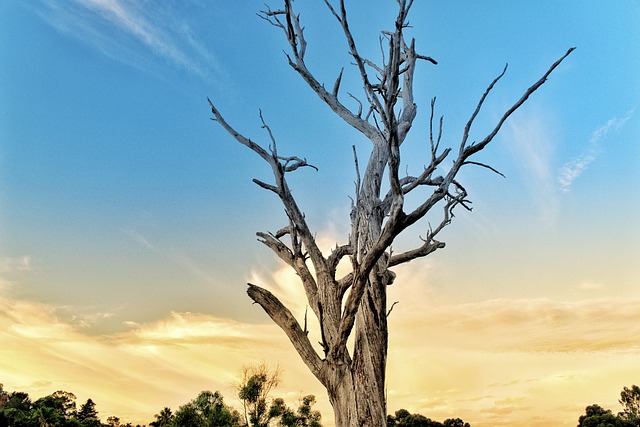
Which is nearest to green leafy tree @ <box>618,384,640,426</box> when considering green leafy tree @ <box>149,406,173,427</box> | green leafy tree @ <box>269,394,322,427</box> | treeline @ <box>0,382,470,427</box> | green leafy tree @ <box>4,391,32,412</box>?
treeline @ <box>0,382,470,427</box>

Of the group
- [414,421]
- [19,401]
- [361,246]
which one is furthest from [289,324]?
[19,401]

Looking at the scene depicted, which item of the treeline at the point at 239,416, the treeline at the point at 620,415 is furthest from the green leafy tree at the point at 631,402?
the treeline at the point at 239,416

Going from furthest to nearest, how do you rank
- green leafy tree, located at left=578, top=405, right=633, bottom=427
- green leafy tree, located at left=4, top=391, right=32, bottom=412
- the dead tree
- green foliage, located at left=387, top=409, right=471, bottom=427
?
1. green leafy tree, located at left=4, top=391, right=32, bottom=412
2. green foliage, located at left=387, top=409, right=471, bottom=427
3. green leafy tree, located at left=578, top=405, right=633, bottom=427
4. the dead tree

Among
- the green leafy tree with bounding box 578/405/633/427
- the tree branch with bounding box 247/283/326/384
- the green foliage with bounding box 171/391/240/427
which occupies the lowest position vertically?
the tree branch with bounding box 247/283/326/384

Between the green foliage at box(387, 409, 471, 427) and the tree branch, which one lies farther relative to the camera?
the green foliage at box(387, 409, 471, 427)

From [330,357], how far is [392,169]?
5.95ft

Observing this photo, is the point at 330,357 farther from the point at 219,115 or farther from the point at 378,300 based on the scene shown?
the point at 219,115

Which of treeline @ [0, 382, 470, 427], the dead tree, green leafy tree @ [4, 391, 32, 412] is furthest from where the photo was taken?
green leafy tree @ [4, 391, 32, 412]

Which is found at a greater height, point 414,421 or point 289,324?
point 414,421

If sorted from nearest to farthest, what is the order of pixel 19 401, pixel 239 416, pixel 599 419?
pixel 239 416, pixel 599 419, pixel 19 401

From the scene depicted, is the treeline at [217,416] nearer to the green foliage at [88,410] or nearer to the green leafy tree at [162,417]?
the green leafy tree at [162,417]

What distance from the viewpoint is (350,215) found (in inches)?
228

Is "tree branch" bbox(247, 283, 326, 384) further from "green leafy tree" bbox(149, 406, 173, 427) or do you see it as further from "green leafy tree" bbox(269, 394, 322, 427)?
"green leafy tree" bbox(149, 406, 173, 427)

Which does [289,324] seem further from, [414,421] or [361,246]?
[414,421]
